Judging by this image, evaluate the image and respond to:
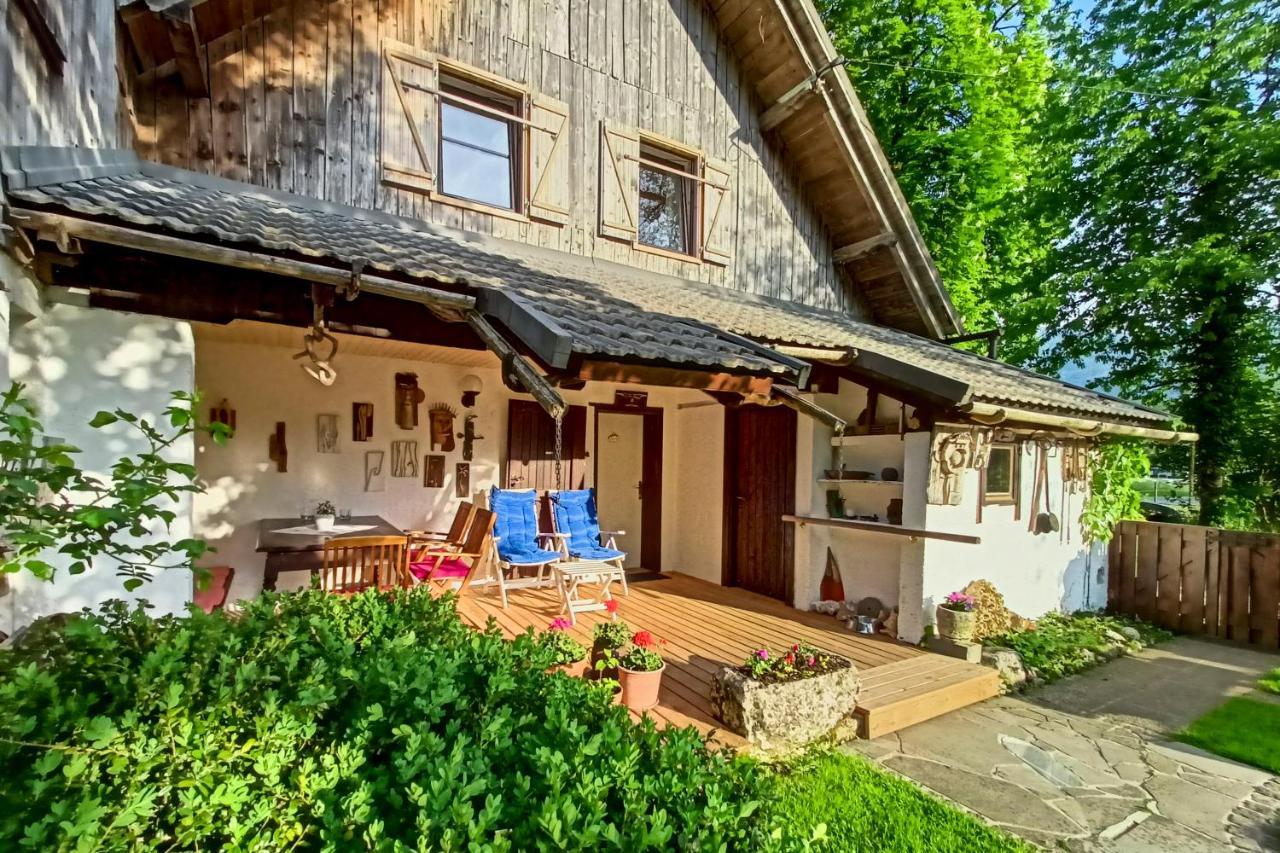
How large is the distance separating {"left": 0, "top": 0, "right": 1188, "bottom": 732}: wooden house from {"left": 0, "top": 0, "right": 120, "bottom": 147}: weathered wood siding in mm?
28

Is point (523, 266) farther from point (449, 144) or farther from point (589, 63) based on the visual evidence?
point (589, 63)

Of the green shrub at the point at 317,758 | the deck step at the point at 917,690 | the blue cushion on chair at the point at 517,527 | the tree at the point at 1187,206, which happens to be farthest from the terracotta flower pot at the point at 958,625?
the tree at the point at 1187,206

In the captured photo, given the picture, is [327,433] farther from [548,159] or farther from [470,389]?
[548,159]

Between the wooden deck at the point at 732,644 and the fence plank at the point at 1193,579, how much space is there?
3972 mm

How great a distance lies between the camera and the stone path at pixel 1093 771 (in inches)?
120

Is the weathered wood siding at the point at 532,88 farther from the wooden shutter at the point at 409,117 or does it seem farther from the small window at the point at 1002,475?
the small window at the point at 1002,475

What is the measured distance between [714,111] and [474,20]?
9.66ft

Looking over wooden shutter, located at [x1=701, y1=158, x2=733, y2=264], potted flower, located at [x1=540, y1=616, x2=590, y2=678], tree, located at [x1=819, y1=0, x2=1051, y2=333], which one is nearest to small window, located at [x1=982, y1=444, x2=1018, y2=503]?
wooden shutter, located at [x1=701, y1=158, x2=733, y2=264]

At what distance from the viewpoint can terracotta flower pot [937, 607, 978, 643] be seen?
198 inches

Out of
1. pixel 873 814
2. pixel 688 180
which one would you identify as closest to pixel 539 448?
pixel 688 180

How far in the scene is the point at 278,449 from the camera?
576 cm

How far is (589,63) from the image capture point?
6.48m

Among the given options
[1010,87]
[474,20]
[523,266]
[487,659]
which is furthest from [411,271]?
[1010,87]

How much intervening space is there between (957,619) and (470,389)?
17.4 ft
